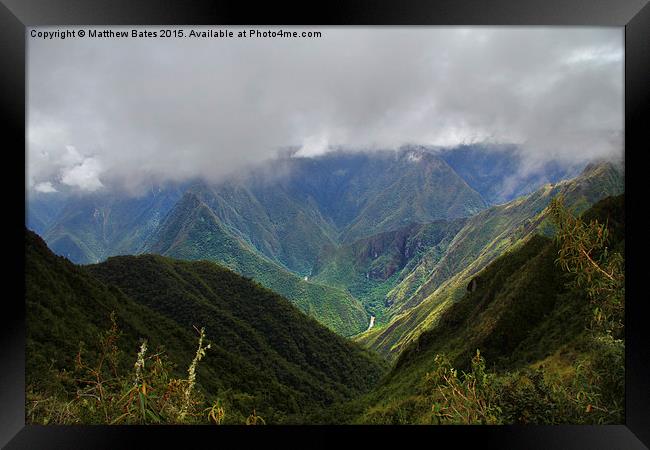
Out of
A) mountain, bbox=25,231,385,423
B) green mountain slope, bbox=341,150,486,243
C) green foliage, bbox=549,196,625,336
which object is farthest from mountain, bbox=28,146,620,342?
green foliage, bbox=549,196,625,336

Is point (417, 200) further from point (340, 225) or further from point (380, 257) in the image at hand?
point (380, 257)

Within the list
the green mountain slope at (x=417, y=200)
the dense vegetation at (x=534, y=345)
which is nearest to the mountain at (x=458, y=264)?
the dense vegetation at (x=534, y=345)

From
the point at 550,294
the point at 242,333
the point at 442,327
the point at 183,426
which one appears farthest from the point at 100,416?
the point at 242,333

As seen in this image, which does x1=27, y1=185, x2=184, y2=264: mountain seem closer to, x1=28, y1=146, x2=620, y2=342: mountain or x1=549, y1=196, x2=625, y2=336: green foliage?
x1=28, y1=146, x2=620, y2=342: mountain

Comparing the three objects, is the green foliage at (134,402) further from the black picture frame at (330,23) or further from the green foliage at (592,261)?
the green foliage at (592,261)

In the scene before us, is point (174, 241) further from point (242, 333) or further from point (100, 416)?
point (100, 416)

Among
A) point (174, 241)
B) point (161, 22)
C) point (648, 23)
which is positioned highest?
point (174, 241)

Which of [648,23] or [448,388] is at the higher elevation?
[648,23]
